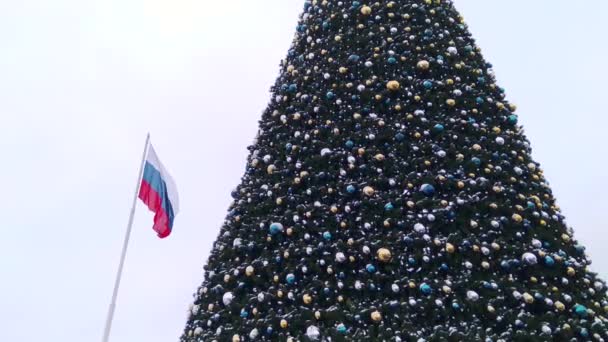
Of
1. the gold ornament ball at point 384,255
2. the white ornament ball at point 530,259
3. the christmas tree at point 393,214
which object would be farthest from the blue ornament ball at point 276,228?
the white ornament ball at point 530,259

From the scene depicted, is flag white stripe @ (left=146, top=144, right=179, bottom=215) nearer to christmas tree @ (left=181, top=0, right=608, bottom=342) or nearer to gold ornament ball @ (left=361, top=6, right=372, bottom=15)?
christmas tree @ (left=181, top=0, right=608, bottom=342)

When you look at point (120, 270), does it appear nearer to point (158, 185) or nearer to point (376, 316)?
point (158, 185)

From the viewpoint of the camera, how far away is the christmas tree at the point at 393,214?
3490 millimetres

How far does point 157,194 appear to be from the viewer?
875 centimetres

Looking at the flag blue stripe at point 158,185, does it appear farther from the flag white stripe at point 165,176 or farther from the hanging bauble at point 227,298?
the hanging bauble at point 227,298

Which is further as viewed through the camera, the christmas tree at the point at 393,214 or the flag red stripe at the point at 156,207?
the flag red stripe at the point at 156,207

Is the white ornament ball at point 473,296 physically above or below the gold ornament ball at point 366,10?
below

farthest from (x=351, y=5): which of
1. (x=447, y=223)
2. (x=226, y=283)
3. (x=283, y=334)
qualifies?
(x=283, y=334)

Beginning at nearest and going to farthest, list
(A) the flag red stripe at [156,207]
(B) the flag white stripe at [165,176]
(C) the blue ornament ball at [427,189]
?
(C) the blue ornament ball at [427,189] → (A) the flag red stripe at [156,207] → (B) the flag white stripe at [165,176]

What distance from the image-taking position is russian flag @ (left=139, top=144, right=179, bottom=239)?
857 cm

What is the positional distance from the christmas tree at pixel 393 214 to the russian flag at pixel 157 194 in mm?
4006

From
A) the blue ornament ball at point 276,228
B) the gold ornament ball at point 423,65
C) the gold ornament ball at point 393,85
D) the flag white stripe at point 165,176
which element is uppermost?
the flag white stripe at point 165,176

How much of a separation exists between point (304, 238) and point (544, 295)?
67.4 inches

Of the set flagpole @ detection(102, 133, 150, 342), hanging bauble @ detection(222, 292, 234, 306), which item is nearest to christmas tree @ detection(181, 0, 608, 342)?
hanging bauble @ detection(222, 292, 234, 306)
